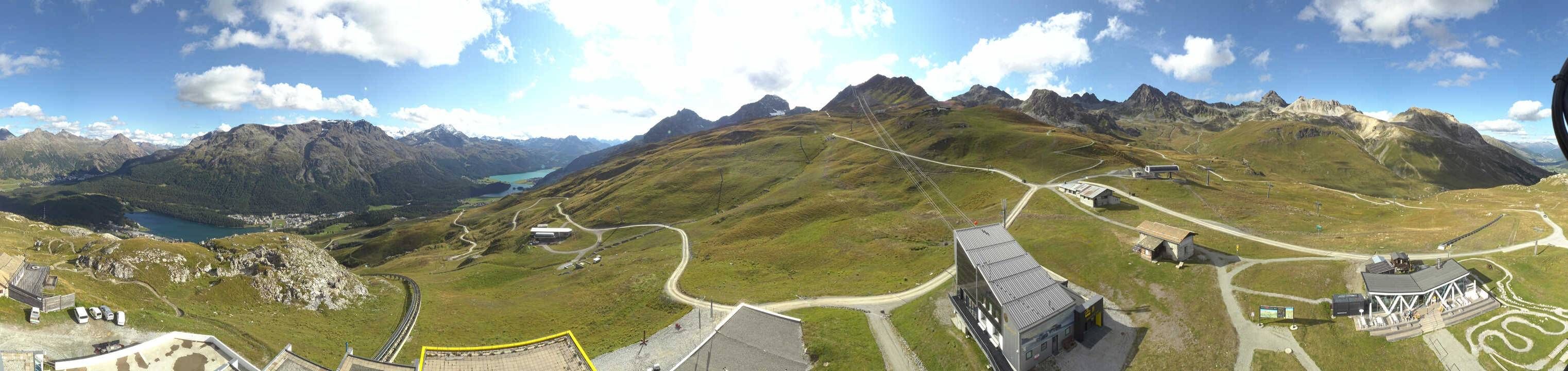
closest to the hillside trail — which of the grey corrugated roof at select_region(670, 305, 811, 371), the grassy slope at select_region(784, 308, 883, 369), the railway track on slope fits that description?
the railway track on slope

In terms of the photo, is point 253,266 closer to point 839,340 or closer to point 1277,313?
point 839,340

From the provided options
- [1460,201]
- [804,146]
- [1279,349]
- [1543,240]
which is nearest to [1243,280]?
[1279,349]

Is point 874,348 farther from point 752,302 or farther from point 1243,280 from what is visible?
point 1243,280

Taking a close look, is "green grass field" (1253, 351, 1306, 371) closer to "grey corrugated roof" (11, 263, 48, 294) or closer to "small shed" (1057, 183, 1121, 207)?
"small shed" (1057, 183, 1121, 207)

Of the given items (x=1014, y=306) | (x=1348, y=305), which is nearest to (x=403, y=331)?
(x=1014, y=306)

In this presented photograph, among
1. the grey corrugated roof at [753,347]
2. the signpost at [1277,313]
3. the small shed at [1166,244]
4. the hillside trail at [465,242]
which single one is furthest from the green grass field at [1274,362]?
the hillside trail at [465,242]

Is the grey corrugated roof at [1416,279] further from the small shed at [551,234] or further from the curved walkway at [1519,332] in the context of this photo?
the small shed at [551,234]
